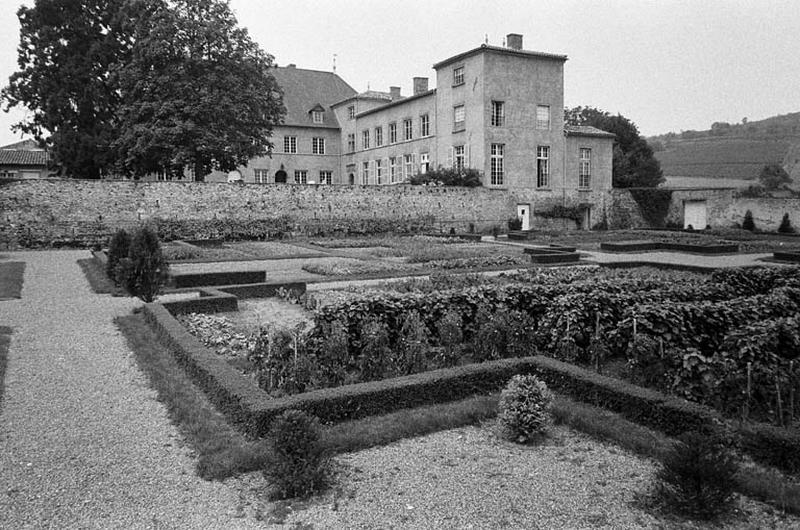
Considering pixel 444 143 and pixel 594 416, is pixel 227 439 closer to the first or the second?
pixel 594 416

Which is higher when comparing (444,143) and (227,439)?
(444,143)

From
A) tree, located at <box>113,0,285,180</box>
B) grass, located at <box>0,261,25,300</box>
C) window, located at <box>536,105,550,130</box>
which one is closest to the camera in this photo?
grass, located at <box>0,261,25,300</box>

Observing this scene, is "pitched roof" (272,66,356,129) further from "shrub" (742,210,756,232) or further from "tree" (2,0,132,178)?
"shrub" (742,210,756,232)

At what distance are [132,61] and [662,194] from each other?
106ft

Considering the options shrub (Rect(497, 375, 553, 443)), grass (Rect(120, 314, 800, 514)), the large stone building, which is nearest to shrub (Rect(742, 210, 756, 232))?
the large stone building

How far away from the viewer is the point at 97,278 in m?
15.4

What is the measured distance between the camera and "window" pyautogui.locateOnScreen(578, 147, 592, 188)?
3972 cm

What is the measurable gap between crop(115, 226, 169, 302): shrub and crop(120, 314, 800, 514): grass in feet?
15.5

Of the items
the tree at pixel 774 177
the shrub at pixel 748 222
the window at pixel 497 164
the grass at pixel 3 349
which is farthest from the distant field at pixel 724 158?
the grass at pixel 3 349

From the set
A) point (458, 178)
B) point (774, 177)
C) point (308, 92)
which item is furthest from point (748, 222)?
point (308, 92)

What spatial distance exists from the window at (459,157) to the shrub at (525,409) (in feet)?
108

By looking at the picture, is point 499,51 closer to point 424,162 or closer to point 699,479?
point 424,162

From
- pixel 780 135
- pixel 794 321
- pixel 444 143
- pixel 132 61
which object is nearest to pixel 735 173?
pixel 780 135

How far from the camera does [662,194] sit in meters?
40.4
